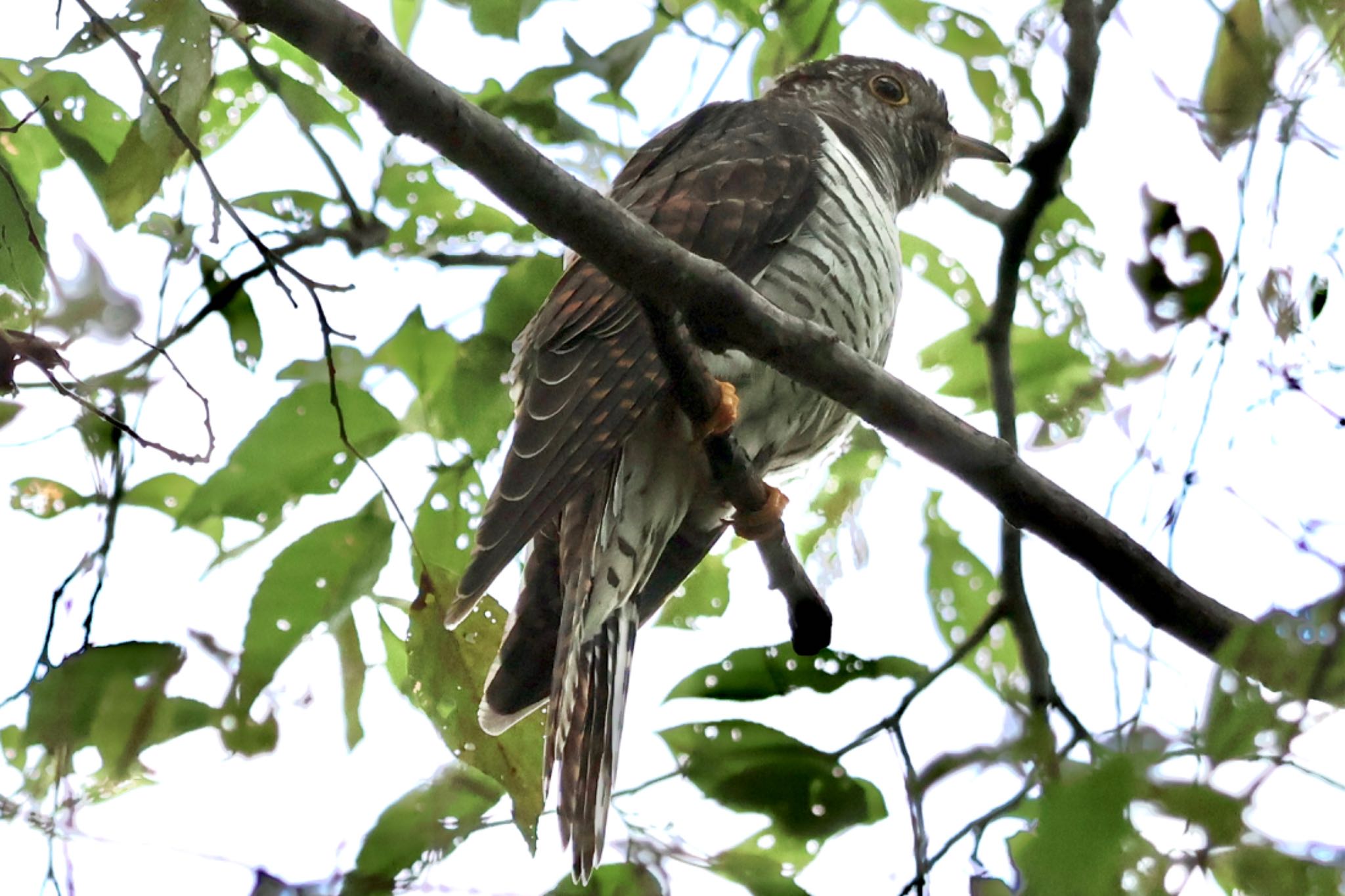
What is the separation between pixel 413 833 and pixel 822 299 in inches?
67.0

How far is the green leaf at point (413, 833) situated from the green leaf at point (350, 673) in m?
0.34

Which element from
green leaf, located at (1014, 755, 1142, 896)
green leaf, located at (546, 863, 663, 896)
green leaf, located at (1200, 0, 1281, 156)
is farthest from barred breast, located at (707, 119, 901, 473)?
green leaf, located at (1014, 755, 1142, 896)

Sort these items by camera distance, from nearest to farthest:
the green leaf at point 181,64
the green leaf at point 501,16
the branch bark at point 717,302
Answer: the branch bark at point 717,302 < the green leaf at point 181,64 < the green leaf at point 501,16

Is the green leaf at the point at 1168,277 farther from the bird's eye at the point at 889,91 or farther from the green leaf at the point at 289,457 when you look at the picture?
the bird's eye at the point at 889,91

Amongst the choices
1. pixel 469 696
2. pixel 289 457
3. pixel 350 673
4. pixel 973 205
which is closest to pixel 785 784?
pixel 469 696

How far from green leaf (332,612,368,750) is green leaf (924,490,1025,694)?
1.08 m

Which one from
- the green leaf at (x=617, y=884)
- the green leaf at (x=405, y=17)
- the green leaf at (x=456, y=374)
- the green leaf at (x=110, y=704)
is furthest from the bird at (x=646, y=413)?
the green leaf at (x=110, y=704)

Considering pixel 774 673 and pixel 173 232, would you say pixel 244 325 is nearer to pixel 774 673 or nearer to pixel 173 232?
pixel 173 232

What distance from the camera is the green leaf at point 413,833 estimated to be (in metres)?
1.71

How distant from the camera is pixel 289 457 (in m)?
2.29

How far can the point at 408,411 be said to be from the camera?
246cm

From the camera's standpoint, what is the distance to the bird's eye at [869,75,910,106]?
4324 millimetres

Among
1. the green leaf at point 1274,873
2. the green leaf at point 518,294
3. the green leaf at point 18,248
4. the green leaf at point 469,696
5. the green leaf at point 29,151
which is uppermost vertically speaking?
the green leaf at point 29,151

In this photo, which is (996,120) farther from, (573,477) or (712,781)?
(712,781)
